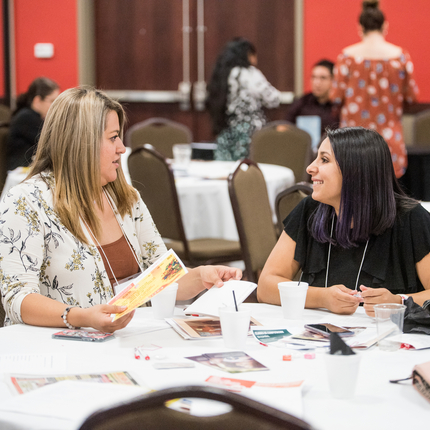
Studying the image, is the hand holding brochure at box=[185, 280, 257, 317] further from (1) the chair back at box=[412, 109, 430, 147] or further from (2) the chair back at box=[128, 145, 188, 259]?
(1) the chair back at box=[412, 109, 430, 147]

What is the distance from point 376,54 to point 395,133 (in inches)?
24.9

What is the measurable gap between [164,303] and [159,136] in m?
4.70

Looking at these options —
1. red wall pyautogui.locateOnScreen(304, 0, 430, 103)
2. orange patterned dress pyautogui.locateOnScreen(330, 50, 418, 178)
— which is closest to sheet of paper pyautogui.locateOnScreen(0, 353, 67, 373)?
orange patterned dress pyautogui.locateOnScreen(330, 50, 418, 178)

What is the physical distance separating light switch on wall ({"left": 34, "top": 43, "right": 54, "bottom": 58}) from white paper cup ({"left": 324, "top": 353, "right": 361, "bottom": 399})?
761cm

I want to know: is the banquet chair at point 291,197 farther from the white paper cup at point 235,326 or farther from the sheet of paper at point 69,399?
the sheet of paper at point 69,399

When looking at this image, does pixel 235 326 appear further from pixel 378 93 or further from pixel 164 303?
pixel 378 93

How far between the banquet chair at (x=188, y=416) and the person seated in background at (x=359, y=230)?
3.63 ft

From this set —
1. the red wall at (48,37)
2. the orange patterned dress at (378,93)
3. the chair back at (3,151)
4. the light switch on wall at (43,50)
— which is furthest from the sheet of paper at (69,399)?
the light switch on wall at (43,50)

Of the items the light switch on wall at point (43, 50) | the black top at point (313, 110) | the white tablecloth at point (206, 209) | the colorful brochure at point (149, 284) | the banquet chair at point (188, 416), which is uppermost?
the light switch on wall at point (43, 50)

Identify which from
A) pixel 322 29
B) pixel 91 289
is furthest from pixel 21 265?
pixel 322 29

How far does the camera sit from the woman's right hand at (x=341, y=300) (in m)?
1.65

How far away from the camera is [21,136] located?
5.11 metres

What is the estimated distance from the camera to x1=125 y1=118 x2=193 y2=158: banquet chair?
242 inches

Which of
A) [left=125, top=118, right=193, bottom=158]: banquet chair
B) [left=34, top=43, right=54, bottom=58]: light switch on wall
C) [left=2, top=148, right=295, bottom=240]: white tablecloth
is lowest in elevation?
[left=2, top=148, right=295, bottom=240]: white tablecloth
